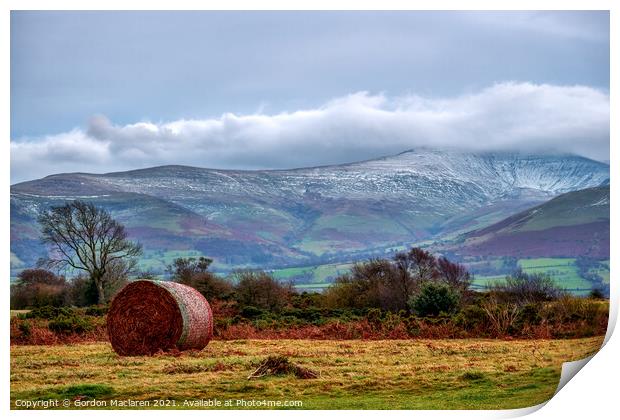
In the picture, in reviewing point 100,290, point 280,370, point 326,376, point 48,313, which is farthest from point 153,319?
point 100,290

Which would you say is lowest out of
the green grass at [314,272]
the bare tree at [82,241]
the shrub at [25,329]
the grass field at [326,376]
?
the green grass at [314,272]

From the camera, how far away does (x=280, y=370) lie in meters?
14.5

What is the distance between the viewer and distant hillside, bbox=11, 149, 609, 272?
1702 inches

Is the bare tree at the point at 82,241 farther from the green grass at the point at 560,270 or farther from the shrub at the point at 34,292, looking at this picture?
the green grass at the point at 560,270

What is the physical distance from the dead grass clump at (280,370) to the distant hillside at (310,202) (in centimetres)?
2578

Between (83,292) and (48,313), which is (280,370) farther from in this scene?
(83,292)

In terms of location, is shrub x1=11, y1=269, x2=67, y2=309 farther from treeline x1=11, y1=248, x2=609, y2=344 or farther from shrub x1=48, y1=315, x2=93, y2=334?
shrub x1=48, y1=315, x2=93, y2=334

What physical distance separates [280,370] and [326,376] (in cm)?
77

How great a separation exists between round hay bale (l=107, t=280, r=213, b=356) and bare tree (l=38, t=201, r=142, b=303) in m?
18.3

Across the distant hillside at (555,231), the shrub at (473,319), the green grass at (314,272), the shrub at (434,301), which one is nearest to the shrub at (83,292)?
the green grass at (314,272)

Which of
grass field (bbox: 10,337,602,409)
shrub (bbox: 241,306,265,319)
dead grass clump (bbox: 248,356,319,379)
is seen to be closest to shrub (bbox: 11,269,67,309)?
shrub (bbox: 241,306,265,319)

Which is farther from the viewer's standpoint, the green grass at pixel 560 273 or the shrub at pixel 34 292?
the shrub at pixel 34 292

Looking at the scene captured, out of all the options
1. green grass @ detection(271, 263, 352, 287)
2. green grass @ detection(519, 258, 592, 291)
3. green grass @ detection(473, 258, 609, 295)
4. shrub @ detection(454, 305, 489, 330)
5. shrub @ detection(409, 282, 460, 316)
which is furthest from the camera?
green grass @ detection(271, 263, 352, 287)

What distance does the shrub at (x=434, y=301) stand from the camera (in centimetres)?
2566
